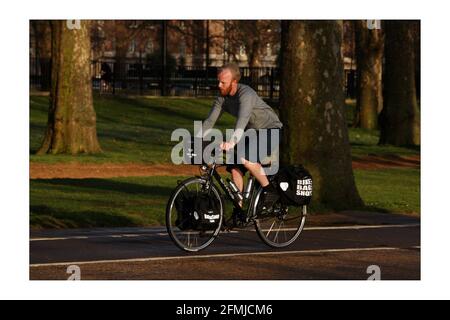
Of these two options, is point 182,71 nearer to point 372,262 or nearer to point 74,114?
point 74,114

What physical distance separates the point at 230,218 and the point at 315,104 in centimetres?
436

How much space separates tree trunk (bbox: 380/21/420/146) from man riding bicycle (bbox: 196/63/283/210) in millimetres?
20709

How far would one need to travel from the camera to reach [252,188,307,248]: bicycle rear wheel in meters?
12.6

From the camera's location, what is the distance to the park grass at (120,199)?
15.2m

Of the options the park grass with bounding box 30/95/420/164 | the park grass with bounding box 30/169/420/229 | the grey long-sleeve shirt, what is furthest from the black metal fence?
the grey long-sleeve shirt

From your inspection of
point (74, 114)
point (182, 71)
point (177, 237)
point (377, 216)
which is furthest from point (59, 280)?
point (182, 71)

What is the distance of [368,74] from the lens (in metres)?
40.8

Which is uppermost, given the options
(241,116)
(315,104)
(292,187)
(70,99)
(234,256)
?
(70,99)

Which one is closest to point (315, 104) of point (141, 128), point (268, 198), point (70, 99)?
point (268, 198)

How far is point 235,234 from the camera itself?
1394 cm

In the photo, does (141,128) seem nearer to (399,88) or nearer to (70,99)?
(399,88)

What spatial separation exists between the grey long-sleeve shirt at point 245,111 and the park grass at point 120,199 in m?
3.25
